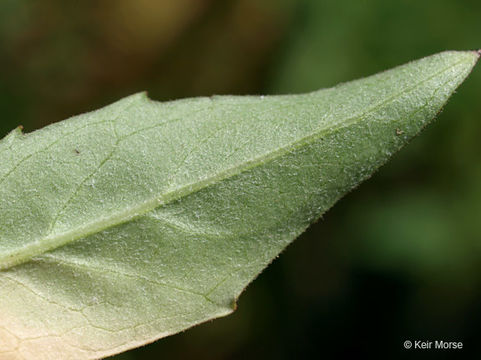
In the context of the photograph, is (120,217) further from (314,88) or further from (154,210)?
(314,88)

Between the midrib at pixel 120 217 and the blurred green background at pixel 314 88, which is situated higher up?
the blurred green background at pixel 314 88

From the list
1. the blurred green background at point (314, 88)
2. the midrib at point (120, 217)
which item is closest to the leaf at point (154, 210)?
the midrib at point (120, 217)

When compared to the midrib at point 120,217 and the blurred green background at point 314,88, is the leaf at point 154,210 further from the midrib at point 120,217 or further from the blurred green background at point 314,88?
the blurred green background at point 314,88

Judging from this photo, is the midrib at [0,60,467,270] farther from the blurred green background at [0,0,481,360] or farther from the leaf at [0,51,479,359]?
the blurred green background at [0,0,481,360]

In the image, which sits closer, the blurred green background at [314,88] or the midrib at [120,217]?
the midrib at [120,217]

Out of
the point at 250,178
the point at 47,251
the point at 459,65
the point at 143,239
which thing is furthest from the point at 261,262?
the point at 459,65
